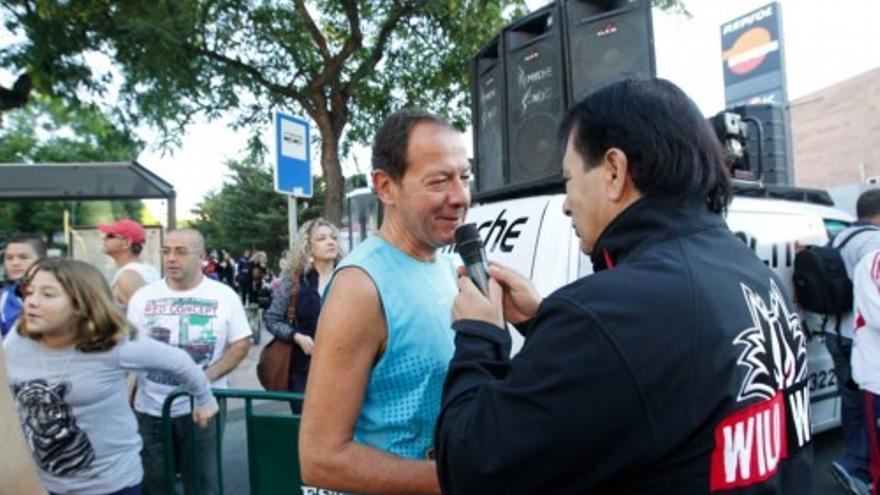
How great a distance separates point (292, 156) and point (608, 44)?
2490 mm

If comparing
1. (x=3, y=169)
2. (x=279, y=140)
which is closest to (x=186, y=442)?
(x=279, y=140)

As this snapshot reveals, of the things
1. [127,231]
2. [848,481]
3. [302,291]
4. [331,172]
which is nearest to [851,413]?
[848,481]

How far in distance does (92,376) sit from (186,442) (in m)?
1.37

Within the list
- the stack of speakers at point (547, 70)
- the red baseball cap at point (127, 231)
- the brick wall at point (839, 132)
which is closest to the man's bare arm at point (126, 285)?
the red baseball cap at point (127, 231)

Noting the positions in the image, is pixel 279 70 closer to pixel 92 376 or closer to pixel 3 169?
pixel 3 169

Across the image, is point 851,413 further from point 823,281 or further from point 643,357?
point 643,357

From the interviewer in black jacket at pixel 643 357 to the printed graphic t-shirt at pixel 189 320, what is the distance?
3.06 m

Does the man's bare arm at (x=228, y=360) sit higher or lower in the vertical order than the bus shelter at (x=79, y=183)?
lower

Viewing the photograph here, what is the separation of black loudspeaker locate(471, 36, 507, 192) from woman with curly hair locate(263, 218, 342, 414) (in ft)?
5.33

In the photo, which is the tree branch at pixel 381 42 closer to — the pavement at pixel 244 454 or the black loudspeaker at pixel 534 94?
the black loudspeaker at pixel 534 94

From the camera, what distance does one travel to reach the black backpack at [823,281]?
4621 mm

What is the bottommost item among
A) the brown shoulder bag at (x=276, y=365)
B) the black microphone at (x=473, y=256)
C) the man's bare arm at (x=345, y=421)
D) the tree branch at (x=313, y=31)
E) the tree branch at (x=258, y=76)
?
the brown shoulder bag at (x=276, y=365)

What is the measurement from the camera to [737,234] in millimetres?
4223

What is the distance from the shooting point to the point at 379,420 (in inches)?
65.4
